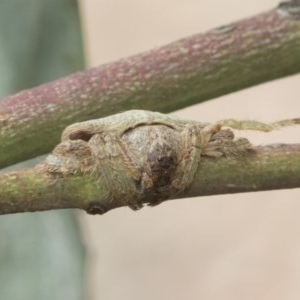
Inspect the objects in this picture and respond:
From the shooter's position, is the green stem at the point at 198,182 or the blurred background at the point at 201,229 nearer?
the green stem at the point at 198,182

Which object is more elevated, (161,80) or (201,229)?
(161,80)

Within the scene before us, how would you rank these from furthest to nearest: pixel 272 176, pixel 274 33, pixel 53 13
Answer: pixel 53 13 → pixel 274 33 → pixel 272 176

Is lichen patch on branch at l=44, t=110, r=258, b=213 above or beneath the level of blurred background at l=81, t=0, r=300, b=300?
above

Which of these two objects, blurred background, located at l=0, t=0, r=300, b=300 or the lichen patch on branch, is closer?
the lichen patch on branch

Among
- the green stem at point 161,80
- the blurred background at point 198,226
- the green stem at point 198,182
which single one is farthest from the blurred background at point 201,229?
the green stem at point 198,182

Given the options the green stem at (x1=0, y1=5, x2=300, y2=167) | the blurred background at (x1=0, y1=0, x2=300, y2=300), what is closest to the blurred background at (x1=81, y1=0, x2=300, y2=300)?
the blurred background at (x1=0, y1=0, x2=300, y2=300)

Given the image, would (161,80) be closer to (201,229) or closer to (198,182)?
(198,182)

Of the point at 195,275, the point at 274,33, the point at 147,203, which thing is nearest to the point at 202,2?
the point at 195,275

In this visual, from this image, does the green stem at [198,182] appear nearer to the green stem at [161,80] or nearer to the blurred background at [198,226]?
the green stem at [161,80]

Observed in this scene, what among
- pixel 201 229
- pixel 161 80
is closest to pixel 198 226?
pixel 201 229

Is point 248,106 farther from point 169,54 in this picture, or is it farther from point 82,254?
point 169,54

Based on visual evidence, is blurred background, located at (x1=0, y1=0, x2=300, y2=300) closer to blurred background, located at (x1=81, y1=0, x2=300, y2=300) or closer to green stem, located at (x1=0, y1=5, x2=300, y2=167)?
blurred background, located at (x1=81, y1=0, x2=300, y2=300)
